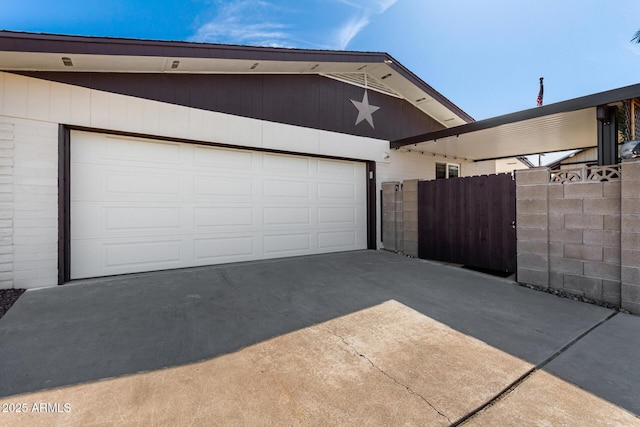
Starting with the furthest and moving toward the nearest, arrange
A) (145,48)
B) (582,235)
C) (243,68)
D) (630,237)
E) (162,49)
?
(243,68) → (162,49) → (145,48) → (582,235) → (630,237)

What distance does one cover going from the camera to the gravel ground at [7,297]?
11.6 ft

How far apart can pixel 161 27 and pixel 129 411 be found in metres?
6.29

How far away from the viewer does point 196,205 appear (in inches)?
227

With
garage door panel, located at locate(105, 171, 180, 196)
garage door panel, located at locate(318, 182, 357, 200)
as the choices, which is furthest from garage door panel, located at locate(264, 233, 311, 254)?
garage door panel, located at locate(105, 171, 180, 196)

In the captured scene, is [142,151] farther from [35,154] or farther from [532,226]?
[532,226]

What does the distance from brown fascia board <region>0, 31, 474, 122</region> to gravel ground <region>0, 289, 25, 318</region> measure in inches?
128

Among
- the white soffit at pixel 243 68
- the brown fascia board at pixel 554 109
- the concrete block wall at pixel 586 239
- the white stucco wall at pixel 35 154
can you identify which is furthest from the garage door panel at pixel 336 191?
the concrete block wall at pixel 586 239

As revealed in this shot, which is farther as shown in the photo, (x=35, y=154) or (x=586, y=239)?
(x=35, y=154)

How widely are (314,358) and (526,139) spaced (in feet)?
24.2

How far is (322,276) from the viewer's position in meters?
5.16

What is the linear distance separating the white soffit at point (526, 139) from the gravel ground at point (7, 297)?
8291 mm

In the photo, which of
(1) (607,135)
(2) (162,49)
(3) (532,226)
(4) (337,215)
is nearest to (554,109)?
(1) (607,135)

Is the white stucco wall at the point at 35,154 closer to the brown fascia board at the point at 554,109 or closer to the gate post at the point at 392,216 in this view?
the gate post at the point at 392,216

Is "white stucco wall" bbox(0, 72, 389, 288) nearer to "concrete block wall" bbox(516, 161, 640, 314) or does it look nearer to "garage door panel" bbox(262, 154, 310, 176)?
"garage door panel" bbox(262, 154, 310, 176)
